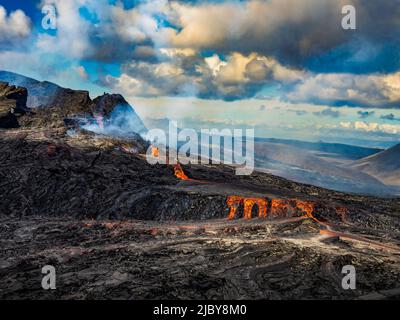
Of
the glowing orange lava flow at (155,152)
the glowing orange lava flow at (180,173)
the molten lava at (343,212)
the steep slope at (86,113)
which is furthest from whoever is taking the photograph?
the steep slope at (86,113)

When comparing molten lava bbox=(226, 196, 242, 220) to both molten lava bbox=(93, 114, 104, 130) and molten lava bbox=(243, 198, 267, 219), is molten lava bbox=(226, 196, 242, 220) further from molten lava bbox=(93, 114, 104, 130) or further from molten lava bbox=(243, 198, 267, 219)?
molten lava bbox=(93, 114, 104, 130)

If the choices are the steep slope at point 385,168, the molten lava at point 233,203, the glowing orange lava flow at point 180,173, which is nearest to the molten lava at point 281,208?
A: the molten lava at point 233,203

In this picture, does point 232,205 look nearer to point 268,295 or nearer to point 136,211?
point 136,211

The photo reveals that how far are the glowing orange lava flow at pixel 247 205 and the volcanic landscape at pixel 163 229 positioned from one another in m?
0.10

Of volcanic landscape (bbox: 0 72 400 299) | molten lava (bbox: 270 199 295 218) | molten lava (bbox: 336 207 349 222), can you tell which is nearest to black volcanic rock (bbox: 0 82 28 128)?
volcanic landscape (bbox: 0 72 400 299)

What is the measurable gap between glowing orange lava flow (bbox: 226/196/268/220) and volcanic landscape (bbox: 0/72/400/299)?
10 cm

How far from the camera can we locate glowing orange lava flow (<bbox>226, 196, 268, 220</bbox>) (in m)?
37.9

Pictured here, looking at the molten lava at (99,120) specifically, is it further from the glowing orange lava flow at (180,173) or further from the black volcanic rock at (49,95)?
the glowing orange lava flow at (180,173)

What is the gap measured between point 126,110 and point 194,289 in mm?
62042

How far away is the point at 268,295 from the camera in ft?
69.5

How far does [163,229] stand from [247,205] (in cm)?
952

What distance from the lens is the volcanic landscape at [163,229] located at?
2238 centimetres

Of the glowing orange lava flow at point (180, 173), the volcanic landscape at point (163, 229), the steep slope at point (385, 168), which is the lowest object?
the steep slope at point (385, 168)
